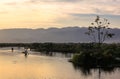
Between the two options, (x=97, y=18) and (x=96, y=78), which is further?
(x=97, y=18)

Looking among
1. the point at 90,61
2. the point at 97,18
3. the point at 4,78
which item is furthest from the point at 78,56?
the point at 4,78

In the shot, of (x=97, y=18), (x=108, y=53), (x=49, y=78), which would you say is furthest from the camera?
(x=97, y=18)

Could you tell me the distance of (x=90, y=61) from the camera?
90250 mm

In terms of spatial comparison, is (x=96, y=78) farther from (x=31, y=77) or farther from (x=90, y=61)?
(x=90, y=61)

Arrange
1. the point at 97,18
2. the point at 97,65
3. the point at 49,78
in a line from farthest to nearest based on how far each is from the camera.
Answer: the point at 97,18, the point at 97,65, the point at 49,78

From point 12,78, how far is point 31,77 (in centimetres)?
322

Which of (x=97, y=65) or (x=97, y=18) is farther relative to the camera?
(x=97, y=18)

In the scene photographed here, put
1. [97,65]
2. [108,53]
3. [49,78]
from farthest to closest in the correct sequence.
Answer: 1. [108,53]
2. [97,65]
3. [49,78]

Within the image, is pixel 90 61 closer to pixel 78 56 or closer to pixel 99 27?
pixel 78 56

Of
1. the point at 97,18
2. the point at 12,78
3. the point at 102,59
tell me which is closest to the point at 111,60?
the point at 102,59

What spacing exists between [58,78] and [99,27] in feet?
192

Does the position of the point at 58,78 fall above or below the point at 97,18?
below

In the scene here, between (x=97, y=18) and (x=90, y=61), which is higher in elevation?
(x=97, y=18)

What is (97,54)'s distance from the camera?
3642 inches
